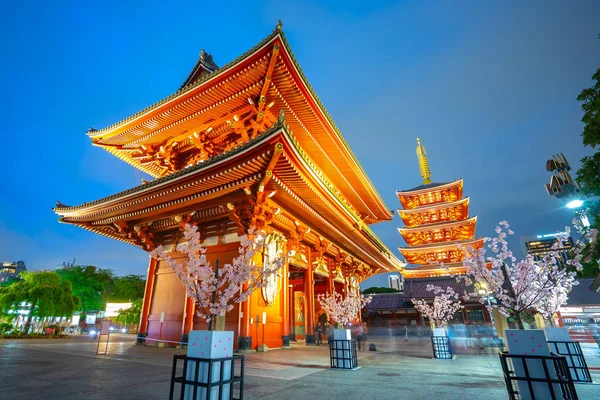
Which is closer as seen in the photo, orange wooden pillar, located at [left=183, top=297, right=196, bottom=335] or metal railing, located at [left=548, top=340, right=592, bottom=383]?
metal railing, located at [left=548, top=340, right=592, bottom=383]

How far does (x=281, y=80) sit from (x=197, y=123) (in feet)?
17.9

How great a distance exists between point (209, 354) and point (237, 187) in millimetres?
8176

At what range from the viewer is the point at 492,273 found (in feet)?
24.8

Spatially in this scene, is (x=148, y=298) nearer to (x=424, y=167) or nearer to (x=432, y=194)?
(x=432, y=194)

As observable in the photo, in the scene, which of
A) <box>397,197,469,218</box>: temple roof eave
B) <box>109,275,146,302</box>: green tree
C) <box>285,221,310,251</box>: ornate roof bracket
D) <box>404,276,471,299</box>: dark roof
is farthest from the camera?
<box>109,275,146,302</box>: green tree

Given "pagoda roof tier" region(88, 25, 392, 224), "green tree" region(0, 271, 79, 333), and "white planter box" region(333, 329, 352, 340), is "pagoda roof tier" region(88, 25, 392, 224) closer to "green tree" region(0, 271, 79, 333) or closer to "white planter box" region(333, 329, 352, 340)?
"white planter box" region(333, 329, 352, 340)

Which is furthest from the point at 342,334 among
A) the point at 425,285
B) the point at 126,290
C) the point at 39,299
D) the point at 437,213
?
the point at 126,290

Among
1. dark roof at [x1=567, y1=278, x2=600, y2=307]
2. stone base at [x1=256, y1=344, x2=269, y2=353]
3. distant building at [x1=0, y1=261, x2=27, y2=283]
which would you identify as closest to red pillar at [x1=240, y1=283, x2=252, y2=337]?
stone base at [x1=256, y1=344, x2=269, y2=353]

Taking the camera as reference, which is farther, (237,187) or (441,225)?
(441,225)

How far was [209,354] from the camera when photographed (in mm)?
3885

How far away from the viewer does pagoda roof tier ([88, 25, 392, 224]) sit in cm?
1289

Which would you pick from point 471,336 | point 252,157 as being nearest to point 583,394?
point 252,157

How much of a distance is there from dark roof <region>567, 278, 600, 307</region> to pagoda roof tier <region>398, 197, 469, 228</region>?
41.4ft

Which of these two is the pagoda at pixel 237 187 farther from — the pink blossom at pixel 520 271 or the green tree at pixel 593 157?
the green tree at pixel 593 157
